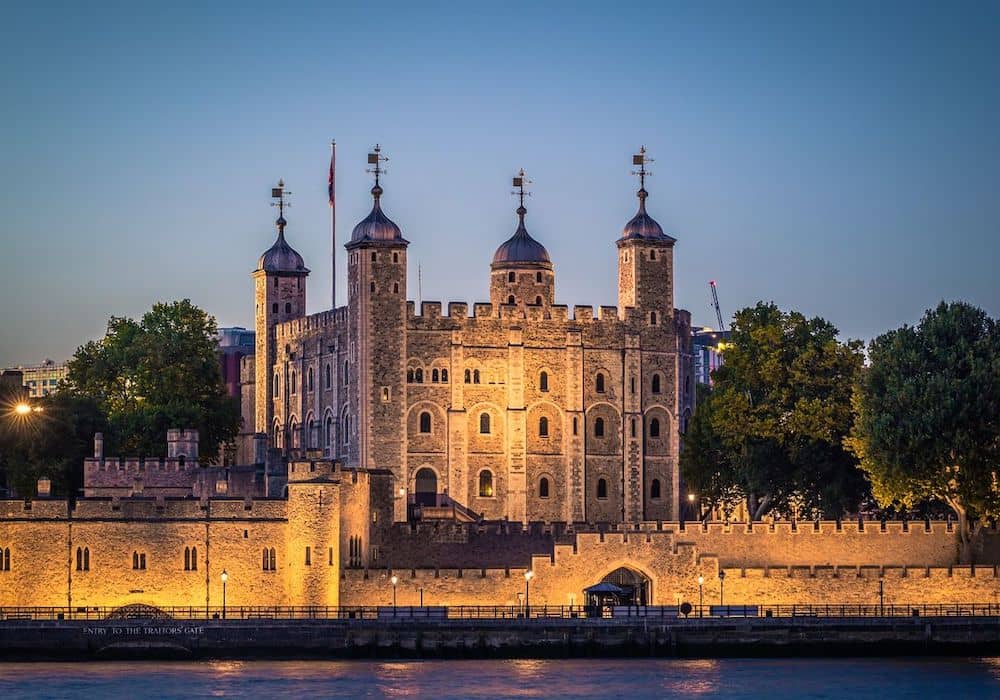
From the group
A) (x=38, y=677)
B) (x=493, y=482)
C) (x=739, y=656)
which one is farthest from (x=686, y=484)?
(x=38, y=677)

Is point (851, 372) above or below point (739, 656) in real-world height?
above

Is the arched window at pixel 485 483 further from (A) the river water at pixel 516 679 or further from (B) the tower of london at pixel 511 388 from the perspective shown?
(A) the river water at pixel 516 679

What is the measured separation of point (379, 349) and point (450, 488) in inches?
264

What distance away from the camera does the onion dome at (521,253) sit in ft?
424

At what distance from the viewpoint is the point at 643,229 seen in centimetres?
12681

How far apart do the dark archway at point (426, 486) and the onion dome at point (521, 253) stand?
11537 mm

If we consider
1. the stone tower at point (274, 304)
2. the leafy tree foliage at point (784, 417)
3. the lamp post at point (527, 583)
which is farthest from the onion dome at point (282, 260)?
the lamp post at point (527, 583)

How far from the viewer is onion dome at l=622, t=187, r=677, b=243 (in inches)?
4985

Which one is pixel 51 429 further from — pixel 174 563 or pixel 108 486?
pixel 174 563

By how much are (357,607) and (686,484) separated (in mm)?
32863

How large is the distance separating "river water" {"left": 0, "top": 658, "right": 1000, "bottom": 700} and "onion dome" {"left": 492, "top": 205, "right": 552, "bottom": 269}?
1656 inches

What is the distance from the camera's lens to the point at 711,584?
98.1 m

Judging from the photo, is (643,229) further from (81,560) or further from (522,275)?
(81,560)

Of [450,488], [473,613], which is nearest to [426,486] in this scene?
[450,488]
